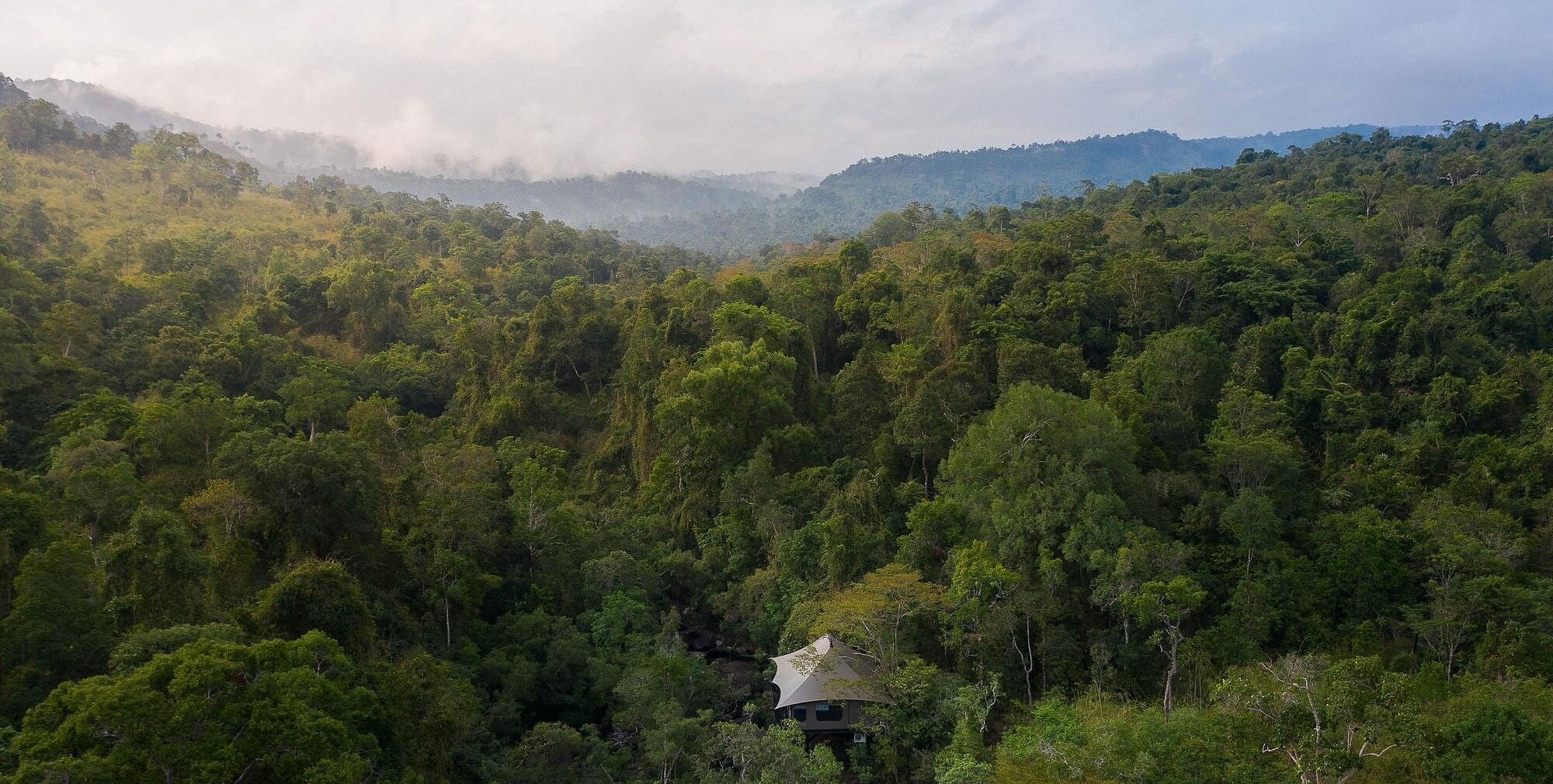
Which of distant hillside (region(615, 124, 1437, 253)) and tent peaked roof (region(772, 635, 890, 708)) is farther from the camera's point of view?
distant hillside (region(615, 124, 1437, 253))

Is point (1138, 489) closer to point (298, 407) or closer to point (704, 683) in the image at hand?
point (704, 683)

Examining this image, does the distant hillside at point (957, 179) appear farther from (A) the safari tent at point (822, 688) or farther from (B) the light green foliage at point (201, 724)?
(B) the light green foliage at point (201, 724)

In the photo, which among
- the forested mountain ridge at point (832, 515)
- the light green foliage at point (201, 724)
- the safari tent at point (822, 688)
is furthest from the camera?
the safari tent at point (822, 688)

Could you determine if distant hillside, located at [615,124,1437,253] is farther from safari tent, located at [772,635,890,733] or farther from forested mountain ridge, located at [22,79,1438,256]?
safari tent, located at [772,635,890,733]

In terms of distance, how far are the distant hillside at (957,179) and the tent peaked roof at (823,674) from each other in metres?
115

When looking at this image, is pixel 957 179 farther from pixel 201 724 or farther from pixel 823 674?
pixel 201 724

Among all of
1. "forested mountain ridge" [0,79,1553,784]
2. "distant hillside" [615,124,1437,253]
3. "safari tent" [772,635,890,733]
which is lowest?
"safari tent" [772,635,890,733]

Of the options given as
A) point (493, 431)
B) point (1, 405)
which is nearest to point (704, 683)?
point (493, 431)

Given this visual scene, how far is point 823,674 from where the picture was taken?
56.5 ft

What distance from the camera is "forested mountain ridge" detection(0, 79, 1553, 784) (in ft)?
36.1

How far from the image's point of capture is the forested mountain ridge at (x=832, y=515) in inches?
433

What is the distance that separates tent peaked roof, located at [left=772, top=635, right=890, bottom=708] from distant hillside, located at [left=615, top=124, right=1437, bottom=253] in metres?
115

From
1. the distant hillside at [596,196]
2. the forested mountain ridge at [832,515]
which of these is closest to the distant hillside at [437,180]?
the distant hillside at [596,196]

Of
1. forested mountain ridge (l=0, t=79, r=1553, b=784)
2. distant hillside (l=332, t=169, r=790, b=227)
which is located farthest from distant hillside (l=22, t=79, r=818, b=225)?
forested mountain ridge (l=0, t=79, r=1553, b=784)
